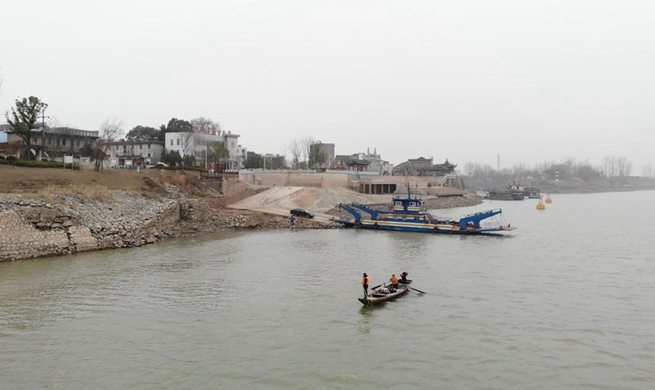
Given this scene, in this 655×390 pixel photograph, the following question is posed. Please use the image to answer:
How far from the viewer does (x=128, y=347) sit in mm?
15852

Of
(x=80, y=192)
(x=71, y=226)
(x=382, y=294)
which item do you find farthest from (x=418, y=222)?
(x=71, y=226)

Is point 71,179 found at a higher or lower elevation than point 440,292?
higher

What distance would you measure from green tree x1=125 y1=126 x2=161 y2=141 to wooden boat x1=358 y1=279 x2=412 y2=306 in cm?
7860

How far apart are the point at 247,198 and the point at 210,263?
3666cm

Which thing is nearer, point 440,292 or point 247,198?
point 440,292

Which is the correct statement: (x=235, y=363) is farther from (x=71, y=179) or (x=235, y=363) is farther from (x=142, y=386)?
(x=71, y=179)

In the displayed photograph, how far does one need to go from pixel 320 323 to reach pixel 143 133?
3375 inches

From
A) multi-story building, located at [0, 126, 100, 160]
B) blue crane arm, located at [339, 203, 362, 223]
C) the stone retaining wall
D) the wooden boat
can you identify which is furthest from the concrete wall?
the wooden boat

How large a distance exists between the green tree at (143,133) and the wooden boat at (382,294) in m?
78.6

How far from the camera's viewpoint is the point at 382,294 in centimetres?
2108

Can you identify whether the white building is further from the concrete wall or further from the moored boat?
the moored boat

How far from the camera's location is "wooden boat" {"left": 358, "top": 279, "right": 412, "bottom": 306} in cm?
2022

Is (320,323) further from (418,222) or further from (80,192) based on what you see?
(418,222)

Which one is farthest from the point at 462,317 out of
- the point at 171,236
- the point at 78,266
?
the point at 171,236
